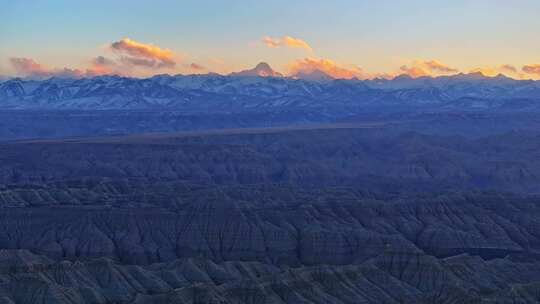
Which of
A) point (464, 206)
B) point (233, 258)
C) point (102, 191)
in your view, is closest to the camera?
point (233, 258)

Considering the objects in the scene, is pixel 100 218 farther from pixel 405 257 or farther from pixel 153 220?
pixel 405 257

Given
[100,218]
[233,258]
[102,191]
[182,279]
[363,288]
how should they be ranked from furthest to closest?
1. [102,191]
2. [100,218]
3. [233,258]
4. [182,279]
5. [363,288]

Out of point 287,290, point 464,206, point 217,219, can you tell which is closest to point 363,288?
point 287,290

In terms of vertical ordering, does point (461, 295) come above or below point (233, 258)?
above

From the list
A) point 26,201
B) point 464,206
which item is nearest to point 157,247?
point 26,201

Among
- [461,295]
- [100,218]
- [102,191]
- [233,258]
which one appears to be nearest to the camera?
[461,295]

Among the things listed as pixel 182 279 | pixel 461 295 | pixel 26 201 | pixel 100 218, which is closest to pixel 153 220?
pixel 100 218

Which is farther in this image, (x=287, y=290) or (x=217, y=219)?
(x=217, y=219)

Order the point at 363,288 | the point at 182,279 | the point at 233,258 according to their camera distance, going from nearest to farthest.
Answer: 1. the point at 363,288
2. the point at 182,279
3. the point at 233,258

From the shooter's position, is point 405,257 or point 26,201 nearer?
point 405,257

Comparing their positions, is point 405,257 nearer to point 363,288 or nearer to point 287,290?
point 363,288
